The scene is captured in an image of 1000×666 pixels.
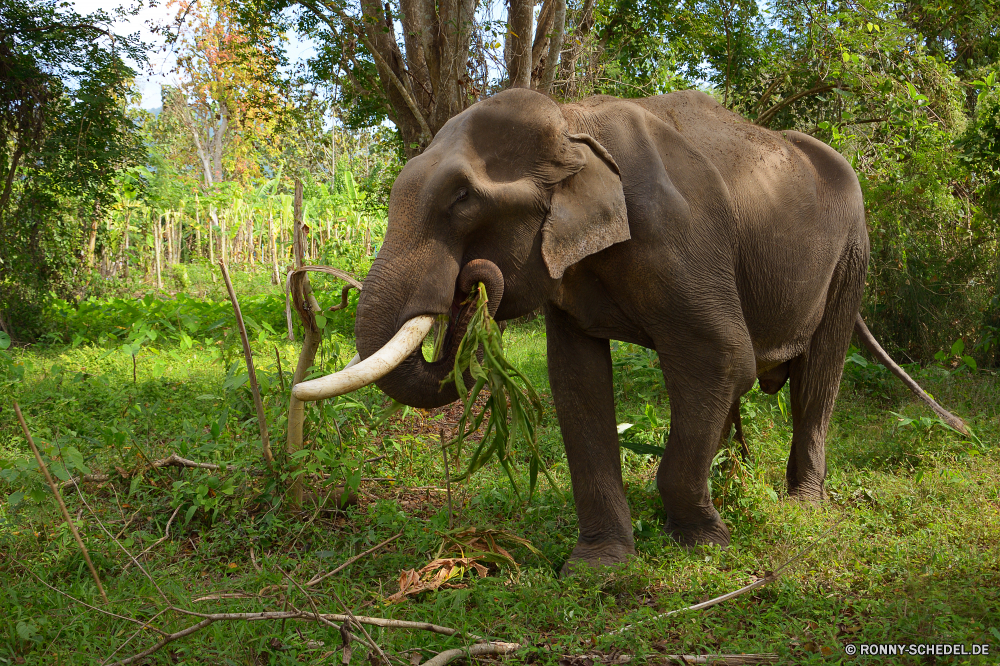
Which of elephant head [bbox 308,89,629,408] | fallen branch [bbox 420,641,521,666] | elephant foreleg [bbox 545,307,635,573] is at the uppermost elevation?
elephant head [bbox 308,89,629,408]

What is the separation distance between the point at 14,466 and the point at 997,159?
7.65 m

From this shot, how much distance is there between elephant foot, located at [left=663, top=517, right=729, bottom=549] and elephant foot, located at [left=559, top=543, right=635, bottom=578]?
0.27 metres

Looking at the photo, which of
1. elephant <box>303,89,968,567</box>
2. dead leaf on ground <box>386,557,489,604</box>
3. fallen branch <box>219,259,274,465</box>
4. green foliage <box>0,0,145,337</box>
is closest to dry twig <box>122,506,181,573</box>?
fallen branch <box>219,259,274,465</box>

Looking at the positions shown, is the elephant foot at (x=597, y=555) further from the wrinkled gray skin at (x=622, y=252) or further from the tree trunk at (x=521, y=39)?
the tree trunk at (x=521, y=39)

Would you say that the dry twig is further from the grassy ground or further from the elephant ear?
the elephant ear

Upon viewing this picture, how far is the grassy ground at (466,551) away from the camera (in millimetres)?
3023

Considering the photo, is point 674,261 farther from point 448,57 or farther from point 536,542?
point 448,57

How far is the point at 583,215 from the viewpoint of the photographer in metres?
3.27

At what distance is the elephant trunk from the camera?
2996 mm

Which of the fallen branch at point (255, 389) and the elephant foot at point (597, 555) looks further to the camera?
the fallen branch at point (255, 389)

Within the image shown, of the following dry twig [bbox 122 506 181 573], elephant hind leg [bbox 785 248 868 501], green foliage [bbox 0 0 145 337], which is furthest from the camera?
green foliage [bbox 0 0 145 337]

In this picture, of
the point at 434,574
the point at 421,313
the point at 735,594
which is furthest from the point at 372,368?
the point at 735,594

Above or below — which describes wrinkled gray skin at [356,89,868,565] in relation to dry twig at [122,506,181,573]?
above

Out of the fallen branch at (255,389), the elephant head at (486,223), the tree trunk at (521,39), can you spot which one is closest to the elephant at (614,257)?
the elephant head at (486,223)
